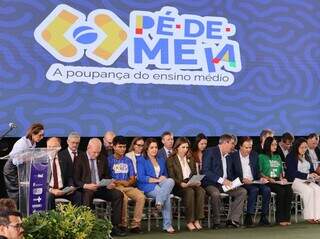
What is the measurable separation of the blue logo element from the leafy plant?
15.4 ft

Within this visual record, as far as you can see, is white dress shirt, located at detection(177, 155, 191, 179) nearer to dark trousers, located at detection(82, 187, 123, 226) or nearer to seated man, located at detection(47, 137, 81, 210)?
dark trousers, located at detection(82, 187, 123, 226)

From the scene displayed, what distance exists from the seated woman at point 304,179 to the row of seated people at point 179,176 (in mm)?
13

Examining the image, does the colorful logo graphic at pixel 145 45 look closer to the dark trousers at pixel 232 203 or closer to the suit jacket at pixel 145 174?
the suit jacket at pixel 145 174

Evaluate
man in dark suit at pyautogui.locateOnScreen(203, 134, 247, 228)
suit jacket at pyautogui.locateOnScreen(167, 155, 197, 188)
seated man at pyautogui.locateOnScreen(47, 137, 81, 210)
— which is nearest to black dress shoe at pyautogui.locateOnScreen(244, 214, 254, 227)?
man in dark suit at pyautogui.locateOnScreen(203, 134, 247, 228)

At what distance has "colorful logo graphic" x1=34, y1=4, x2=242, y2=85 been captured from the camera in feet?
27.9

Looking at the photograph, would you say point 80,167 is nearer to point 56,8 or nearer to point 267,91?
point 56,8

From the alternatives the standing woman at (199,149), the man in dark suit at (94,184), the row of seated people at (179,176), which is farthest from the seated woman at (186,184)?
the man in dark suit at (94,184)

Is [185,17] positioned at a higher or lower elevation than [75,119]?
higher

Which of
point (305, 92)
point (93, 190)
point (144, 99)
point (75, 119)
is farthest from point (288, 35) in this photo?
point (93, 190)

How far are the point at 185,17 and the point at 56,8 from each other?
187cm

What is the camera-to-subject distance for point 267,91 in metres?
9.90

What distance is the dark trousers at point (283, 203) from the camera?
855 centimetres

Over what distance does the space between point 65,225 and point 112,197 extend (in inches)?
141

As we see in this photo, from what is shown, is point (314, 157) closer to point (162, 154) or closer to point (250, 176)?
point (250, 176)
